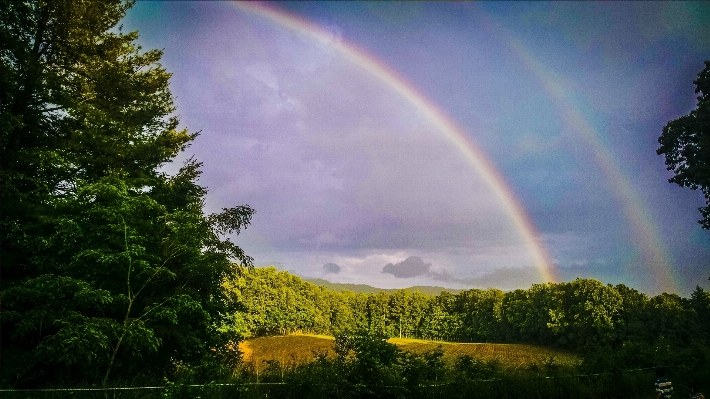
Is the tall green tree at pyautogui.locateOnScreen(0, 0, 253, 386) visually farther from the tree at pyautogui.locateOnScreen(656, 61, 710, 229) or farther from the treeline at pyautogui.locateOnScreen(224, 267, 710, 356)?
the tree at pyautogui.locateOnScreen(656, 61, 710, 229)

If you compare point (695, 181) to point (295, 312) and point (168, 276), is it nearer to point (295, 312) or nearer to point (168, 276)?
point (168, 276)

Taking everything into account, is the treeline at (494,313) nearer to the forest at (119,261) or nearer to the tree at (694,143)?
the forest at (119,261)

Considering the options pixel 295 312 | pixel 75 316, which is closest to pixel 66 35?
pixel 75 316

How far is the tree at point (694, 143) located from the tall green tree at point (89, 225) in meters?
24.8

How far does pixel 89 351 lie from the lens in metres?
8.44

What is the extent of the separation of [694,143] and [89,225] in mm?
30307

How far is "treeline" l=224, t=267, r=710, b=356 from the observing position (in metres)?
59.4

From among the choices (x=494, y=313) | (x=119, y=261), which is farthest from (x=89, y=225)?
(x=494, y=313)

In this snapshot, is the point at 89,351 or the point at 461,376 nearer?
the point at 89,351

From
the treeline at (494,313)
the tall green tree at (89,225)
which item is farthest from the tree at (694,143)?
the tall green tree at (89,225)

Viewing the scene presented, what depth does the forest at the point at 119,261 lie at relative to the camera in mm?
9695

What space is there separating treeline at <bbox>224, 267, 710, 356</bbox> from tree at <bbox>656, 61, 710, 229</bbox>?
356 inches

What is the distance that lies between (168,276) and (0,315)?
140 inches

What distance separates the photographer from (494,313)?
354 ft
